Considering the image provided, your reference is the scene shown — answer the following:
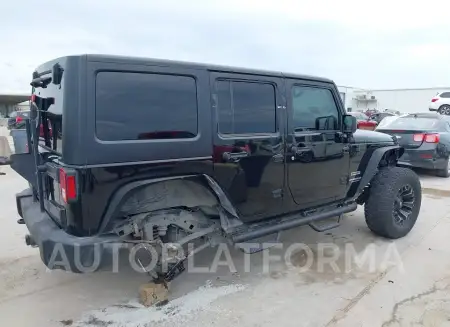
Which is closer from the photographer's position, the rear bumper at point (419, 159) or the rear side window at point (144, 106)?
the rear side window at point (144, 106)

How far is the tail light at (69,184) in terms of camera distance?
7.83ft

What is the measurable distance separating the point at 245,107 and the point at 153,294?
1.75m

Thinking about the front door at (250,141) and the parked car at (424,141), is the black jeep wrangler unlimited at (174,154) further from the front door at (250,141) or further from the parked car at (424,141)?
the parked car at (424,141)

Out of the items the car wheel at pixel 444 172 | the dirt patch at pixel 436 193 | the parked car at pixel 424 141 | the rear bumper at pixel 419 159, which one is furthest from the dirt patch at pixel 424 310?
the car wheel at pixel 444 172

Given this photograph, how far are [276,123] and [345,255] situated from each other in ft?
5.70

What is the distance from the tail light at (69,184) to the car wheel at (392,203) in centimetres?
334

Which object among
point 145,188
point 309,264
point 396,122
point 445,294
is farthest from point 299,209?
point 396,122

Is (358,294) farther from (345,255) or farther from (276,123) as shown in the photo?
(276,123)

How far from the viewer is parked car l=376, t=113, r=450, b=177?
303 inches

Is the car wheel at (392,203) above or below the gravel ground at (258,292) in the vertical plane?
above

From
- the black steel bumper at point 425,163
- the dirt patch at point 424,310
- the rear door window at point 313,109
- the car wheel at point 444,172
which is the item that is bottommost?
the dirt patch at point 424,310

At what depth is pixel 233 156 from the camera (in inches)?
120

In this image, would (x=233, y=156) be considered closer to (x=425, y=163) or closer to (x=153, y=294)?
(x=153, y=294)

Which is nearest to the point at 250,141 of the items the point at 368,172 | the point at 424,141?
the point at 368,172
